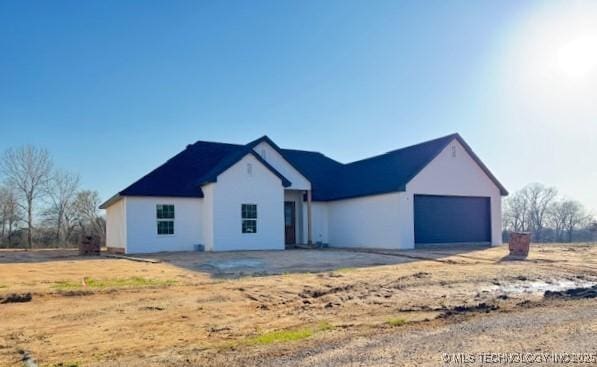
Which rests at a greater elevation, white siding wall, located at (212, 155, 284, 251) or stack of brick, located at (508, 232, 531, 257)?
white siding wall, located at (212, 155, 284, 251)

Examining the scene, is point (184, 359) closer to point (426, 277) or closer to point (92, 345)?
point (92, 345)

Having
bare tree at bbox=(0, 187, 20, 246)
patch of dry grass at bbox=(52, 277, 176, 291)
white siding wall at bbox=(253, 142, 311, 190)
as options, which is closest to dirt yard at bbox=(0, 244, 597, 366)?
patch of dry grass at bbox=(52, 277, 176, 291)

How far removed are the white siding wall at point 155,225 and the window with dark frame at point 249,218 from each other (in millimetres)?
2057

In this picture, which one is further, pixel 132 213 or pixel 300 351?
pixel 132 213

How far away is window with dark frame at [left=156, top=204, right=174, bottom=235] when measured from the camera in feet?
71.2

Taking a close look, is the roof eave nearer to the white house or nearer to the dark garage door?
the white house

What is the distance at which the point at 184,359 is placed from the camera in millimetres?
5734

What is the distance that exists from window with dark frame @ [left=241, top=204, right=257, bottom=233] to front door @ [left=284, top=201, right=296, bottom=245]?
389 cm

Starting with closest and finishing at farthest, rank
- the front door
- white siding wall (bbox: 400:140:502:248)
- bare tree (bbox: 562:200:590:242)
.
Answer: white siding wall (bbox: 400:140:502:248), the front door, bare tree (bbox: 562:200:590:242)

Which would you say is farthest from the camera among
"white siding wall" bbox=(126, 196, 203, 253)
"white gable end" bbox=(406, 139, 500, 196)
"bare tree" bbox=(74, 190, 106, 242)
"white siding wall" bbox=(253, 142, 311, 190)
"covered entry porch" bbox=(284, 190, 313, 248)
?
"bare tree" bbox=(74, 190, 106, 242)

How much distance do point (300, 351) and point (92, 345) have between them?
9.03 ft

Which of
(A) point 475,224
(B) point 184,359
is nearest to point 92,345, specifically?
(B) point 184,359

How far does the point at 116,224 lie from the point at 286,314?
59.3ft

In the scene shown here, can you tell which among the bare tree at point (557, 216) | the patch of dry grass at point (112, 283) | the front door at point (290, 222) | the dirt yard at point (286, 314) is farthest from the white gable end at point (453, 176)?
the bare tree at point (557, 216)
